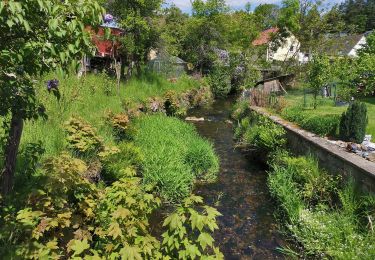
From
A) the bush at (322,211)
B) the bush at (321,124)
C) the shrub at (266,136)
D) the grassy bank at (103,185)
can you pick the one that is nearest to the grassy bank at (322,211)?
the bush at (322,211)

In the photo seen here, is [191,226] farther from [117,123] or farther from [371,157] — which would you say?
[117,123]

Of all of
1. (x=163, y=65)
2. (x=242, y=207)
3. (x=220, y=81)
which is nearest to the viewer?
(x=242, y=207)

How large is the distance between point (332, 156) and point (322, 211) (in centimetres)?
175

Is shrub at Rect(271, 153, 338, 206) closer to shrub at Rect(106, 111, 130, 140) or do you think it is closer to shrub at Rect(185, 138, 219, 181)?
shrub at Rect(185, 138, 219, 181)

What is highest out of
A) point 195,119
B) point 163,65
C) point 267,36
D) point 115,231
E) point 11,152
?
point 267,36

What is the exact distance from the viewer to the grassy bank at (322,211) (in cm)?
520

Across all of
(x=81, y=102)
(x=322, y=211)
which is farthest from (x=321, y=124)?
Result: (x=81, y=102)

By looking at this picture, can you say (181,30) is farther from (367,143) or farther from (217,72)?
(367,143)

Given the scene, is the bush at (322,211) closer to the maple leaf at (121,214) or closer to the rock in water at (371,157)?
the rock in water at (371,157)

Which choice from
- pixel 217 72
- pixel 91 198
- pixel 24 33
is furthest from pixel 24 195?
pixel 217 72

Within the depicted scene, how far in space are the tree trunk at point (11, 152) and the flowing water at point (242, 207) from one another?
372cm

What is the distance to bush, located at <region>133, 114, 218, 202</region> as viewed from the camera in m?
7.59

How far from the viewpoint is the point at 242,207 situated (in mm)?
7750

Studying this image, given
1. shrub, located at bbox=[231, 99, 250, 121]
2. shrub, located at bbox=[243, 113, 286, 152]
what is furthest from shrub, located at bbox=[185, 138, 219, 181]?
shrub, located at bbox=[231, 99, 250, 121]
